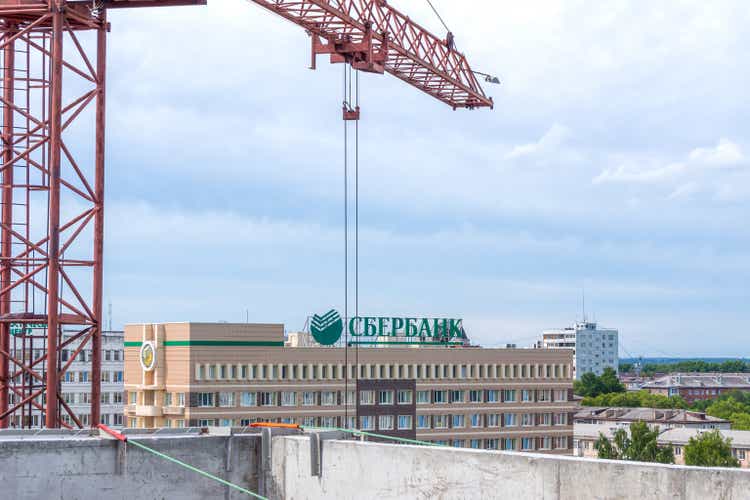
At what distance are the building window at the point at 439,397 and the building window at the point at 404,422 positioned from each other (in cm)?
380

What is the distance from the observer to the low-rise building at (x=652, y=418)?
6895 inches

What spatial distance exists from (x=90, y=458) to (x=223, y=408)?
8401 cm

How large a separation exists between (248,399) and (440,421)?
74.2ft

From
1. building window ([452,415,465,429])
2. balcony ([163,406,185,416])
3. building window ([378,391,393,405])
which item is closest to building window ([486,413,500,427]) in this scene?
building window ([452,415,465,429])

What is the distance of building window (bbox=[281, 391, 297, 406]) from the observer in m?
105

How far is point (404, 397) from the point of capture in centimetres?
11200

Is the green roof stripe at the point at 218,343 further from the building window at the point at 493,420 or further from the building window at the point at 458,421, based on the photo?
the building window at the point at 493,420

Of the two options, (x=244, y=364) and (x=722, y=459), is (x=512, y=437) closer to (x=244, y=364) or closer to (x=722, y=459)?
(x=722, y=459)

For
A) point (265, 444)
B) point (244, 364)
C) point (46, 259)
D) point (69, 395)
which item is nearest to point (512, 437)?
point (244, 364)

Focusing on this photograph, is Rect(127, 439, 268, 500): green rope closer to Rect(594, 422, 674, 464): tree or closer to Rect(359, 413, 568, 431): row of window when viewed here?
Rect(359, 413, 568, 431): row of window

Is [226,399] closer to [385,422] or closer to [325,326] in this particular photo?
[325,326]

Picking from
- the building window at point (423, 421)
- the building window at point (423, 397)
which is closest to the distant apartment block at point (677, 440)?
the building window at point (423, 421)

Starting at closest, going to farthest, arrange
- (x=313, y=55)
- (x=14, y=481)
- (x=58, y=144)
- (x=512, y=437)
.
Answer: (x=14, y=481)
(x=58, y=144)
(x=313, y=55)
(x=512, y=437)

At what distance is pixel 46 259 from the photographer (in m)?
29.5
